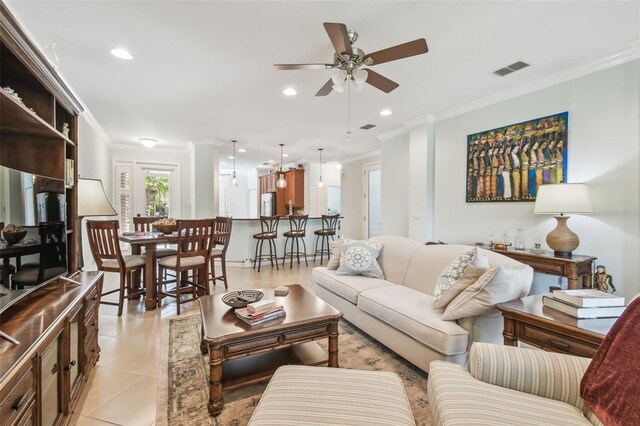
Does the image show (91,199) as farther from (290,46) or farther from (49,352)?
(290,46)

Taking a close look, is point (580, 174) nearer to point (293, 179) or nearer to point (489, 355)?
point (489, 355)

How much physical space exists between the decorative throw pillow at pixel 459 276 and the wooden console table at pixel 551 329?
28cm

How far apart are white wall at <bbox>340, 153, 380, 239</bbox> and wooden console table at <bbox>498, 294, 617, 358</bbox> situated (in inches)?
232

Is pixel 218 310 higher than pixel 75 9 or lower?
lower

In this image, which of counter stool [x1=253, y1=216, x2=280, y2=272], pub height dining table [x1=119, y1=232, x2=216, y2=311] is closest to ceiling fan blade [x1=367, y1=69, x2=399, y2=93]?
pub height dining table [x1=119, y1=232, x2=216, y2=311]

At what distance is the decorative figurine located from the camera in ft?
8.55

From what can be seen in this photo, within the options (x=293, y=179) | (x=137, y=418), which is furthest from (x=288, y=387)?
(x=293, y=179)

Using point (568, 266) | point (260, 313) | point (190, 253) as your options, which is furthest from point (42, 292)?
point (568, 266)

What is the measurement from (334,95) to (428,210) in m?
2.29

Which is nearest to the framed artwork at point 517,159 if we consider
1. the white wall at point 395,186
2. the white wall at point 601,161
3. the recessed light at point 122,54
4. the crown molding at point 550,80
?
the white wall at point 601,161

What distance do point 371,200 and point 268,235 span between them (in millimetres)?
3028

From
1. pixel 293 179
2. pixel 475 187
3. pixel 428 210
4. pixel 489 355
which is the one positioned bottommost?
pixel 489 355

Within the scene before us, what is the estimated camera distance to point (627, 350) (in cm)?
99

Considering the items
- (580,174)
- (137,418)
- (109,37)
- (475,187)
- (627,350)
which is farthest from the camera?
(475,187)
